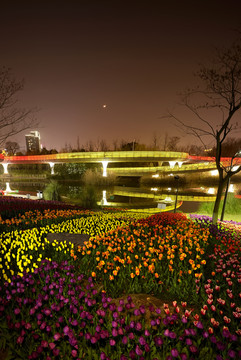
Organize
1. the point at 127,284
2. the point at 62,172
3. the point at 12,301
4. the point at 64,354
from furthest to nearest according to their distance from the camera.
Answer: the point at 62,172
the point at 127,284
the point at 12,301
the point at 64,354

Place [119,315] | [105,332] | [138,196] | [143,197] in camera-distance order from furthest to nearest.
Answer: [138,196]
[143,197]
[119,315]
[105,332]

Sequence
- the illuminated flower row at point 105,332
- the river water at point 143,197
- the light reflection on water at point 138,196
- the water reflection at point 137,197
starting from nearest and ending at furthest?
1. the illuminated flower row at point 105,332
2. the river water at point 143,197
3. the water reflection at point 137,197
4. the light reflection on water at point 138,196

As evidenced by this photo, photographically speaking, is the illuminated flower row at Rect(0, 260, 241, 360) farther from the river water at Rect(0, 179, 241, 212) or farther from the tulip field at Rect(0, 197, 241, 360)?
the river water at Rect(0, 179, 241, 212)

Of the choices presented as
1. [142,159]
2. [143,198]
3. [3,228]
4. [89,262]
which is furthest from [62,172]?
[89,262]

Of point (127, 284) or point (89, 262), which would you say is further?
point (89, 262)

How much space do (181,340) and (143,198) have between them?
35198mm

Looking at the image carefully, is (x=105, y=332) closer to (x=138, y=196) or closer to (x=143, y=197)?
(x=143, y=197)

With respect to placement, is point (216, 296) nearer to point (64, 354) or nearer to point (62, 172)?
point (64, 354)

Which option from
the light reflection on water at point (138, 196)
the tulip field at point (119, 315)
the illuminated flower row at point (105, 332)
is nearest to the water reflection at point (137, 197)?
the light reflection on water at point (138, 196)

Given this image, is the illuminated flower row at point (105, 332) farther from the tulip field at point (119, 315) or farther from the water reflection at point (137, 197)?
the water reflection at point (137, 197)

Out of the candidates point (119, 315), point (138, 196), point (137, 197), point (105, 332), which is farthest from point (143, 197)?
point (105, 332)

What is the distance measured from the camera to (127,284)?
4254 millimetres

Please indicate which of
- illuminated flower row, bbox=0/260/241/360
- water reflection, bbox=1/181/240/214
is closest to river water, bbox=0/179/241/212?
water reflection, bbox=1/181/240/214

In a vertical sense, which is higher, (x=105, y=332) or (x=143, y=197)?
(x=105, y=332)
